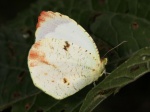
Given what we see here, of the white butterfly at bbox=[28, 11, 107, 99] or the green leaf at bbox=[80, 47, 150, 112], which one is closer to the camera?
the green leaf at bbox=[80, 47, 150, 112]

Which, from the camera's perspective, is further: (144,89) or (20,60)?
(144,89)

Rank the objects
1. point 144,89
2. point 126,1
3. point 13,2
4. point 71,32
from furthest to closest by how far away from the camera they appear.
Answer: point 13,2
point 144,89
point 126,1
point 71,32

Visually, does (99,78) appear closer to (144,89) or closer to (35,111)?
(35,111)

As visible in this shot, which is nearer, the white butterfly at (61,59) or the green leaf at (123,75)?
the green leaf at (123,75)

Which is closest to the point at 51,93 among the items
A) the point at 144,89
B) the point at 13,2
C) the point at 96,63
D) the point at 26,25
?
the point at 96,63
